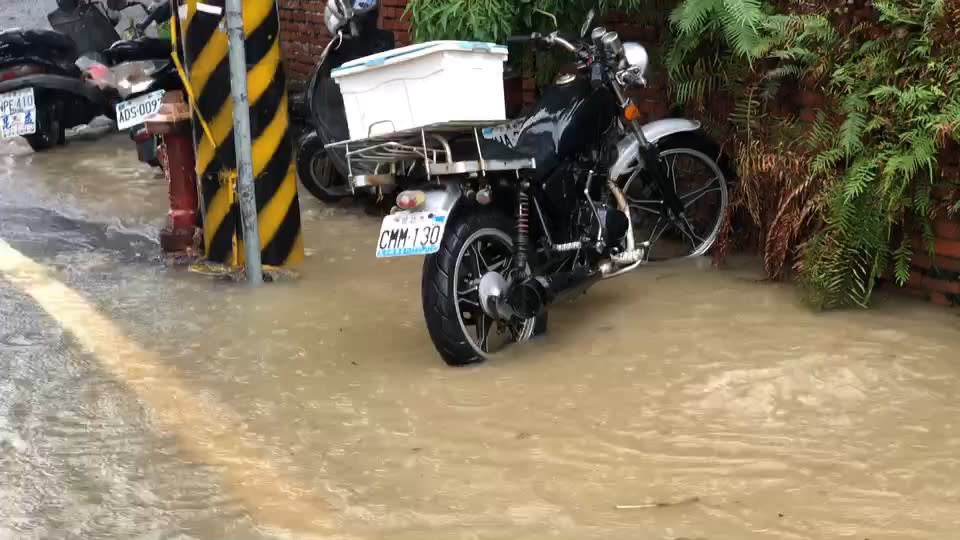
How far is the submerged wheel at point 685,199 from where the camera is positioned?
19.8 feet

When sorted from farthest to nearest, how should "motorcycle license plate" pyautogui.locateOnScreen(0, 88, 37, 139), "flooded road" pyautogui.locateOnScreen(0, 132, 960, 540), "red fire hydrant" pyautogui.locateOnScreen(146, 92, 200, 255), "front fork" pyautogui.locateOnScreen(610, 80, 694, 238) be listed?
"motorcycle license plate" pyautogui.locateOnScreen(0, 88, 37, 139) → "red fire hydrant" pyautogui.locateOnScreen(146, 92, 200, 255) → "front fork" pyautogui.locateOnScreen(610, 80, 694, 238) → "flooded road" pyautogui.locateOnScreen(0, 132, 960, 540)

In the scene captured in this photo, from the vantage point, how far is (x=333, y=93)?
272 inches

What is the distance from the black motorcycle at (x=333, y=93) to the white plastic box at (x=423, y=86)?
157 cm

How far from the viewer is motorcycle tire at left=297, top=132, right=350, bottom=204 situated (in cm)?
811

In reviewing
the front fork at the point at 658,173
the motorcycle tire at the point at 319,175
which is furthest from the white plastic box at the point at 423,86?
the motorcycle tire at the point at 319,175

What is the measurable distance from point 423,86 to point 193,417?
5.02 feet

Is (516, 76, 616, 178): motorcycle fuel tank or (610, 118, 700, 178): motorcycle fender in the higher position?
(516, 76, 616, 178): motorcycle fuel tank

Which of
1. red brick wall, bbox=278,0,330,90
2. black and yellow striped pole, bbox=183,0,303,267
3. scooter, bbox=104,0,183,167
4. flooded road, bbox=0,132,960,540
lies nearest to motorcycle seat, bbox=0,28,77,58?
scooter, bbox=104,0,183,167

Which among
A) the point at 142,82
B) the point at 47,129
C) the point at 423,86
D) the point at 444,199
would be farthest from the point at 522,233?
the point at 47,129

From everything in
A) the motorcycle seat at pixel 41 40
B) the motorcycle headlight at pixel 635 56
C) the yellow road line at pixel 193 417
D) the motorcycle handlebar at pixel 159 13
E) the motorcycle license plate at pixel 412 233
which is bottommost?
the yellow road line at pixel 193 417

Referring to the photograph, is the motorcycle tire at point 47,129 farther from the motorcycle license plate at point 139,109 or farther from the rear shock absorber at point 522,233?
the rear shock absorber at point 522,233

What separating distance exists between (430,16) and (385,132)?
2226 millimetres

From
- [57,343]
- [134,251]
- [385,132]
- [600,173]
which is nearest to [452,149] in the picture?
[385,132]

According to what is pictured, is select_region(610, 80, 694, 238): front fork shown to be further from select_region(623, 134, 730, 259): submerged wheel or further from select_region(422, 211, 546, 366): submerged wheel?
select_region(422, 211, 546, 366): submerged wheel
